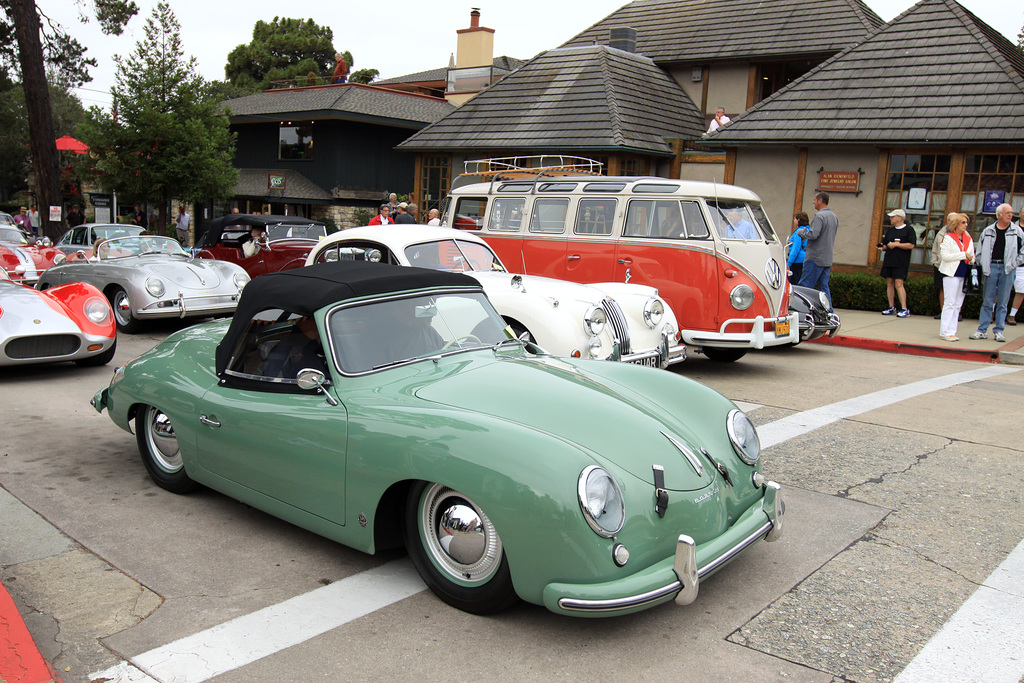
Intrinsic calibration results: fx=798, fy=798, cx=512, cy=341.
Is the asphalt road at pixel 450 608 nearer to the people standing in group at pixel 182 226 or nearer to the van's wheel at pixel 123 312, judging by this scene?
the van's wheel at pixel 123 312

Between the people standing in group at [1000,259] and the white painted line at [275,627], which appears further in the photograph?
the people standing in group at [1000,259]

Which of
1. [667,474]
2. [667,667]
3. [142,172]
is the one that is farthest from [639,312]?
[142,172]

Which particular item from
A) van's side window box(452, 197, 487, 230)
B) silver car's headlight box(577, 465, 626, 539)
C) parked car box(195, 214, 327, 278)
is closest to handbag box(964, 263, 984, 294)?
van's side window box(452, 197, 487, 230)

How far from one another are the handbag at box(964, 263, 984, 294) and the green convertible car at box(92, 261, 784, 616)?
9414 mm

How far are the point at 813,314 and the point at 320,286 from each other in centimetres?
856

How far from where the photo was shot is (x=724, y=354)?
10.2 metres

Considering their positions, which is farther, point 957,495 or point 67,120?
point 67,120

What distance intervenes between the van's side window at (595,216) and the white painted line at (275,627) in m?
6.67

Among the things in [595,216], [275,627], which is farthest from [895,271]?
[275,627]

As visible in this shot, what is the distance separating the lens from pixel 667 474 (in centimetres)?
344

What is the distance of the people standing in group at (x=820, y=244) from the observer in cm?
1266

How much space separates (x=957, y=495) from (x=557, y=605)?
3.45 meters

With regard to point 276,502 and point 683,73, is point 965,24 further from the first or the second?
point 276,502

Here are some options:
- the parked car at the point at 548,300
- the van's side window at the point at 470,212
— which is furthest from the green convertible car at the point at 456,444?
the van's side window at the point at 470,212
